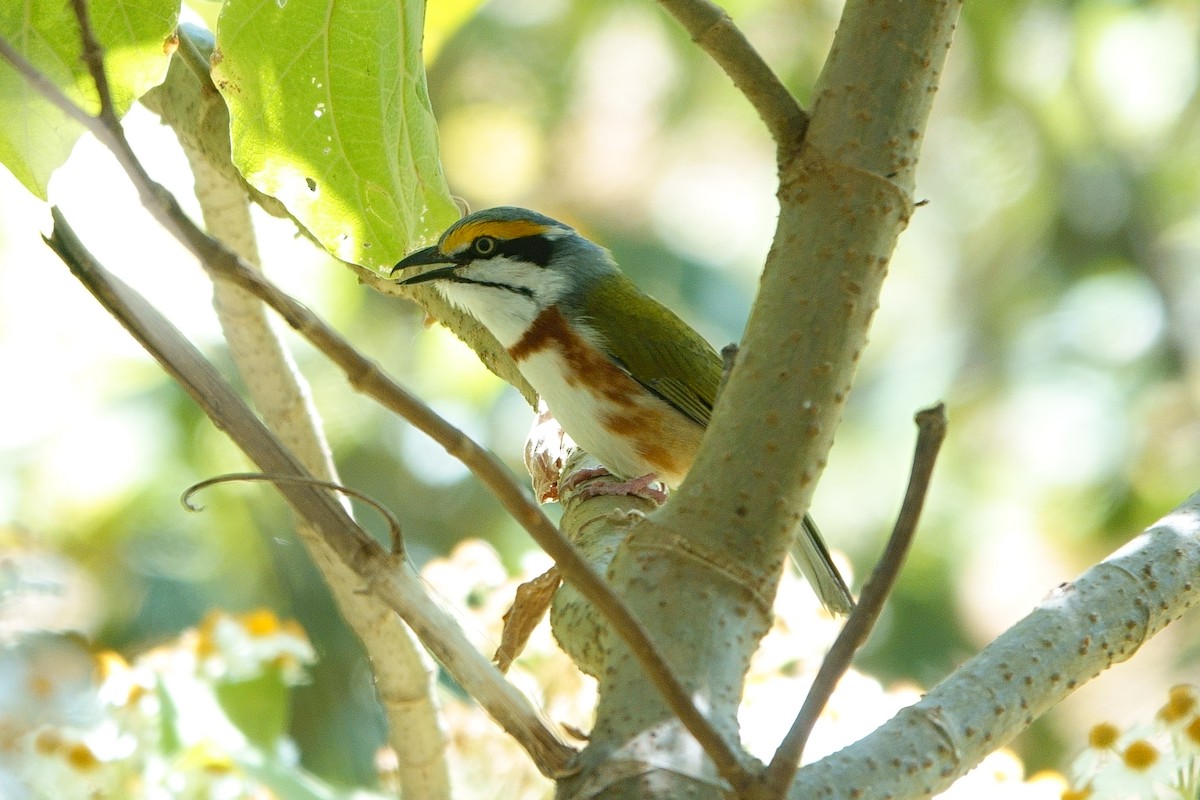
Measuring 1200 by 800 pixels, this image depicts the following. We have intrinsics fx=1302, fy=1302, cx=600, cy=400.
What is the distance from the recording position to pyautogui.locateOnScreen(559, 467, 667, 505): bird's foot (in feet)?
9.77

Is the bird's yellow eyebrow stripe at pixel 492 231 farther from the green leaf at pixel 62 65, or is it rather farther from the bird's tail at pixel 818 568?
the green leaf at pixel 62 65

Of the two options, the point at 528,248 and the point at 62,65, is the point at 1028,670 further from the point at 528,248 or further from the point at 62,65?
the point at 528,248

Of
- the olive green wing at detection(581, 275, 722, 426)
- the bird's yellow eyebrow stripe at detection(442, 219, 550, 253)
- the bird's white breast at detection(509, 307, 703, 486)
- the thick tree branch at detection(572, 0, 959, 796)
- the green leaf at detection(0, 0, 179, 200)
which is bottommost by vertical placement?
the thick tree branch at detection(572, 0, 959, 796)

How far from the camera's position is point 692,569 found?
153 cm

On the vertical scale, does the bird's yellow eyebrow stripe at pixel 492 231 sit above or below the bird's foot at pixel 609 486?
above

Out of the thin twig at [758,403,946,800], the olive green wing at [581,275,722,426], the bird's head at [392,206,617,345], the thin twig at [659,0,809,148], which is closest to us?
the thin twig at [758,403,946,800]

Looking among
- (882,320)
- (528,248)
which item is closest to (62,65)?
(528,248)

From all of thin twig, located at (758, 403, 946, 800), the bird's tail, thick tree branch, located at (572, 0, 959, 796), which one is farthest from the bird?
thin twig, located at (758, 403, 946, 800)

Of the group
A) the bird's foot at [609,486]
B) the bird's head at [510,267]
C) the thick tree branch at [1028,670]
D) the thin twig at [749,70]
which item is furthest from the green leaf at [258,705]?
the thin twig at [749,70]

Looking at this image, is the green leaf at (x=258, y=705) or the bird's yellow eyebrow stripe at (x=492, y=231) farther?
the bird's yellow eyebrow stripe at (x=492, y=231)

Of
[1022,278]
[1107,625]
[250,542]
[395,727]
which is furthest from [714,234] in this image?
[1107,625]

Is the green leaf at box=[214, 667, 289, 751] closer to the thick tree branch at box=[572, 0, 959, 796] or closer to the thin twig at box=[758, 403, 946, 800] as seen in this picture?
the thick tree branch at box=[572, 0, 959, 796]

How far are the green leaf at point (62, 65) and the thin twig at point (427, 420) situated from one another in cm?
87

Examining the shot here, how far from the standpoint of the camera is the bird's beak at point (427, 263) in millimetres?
3486
